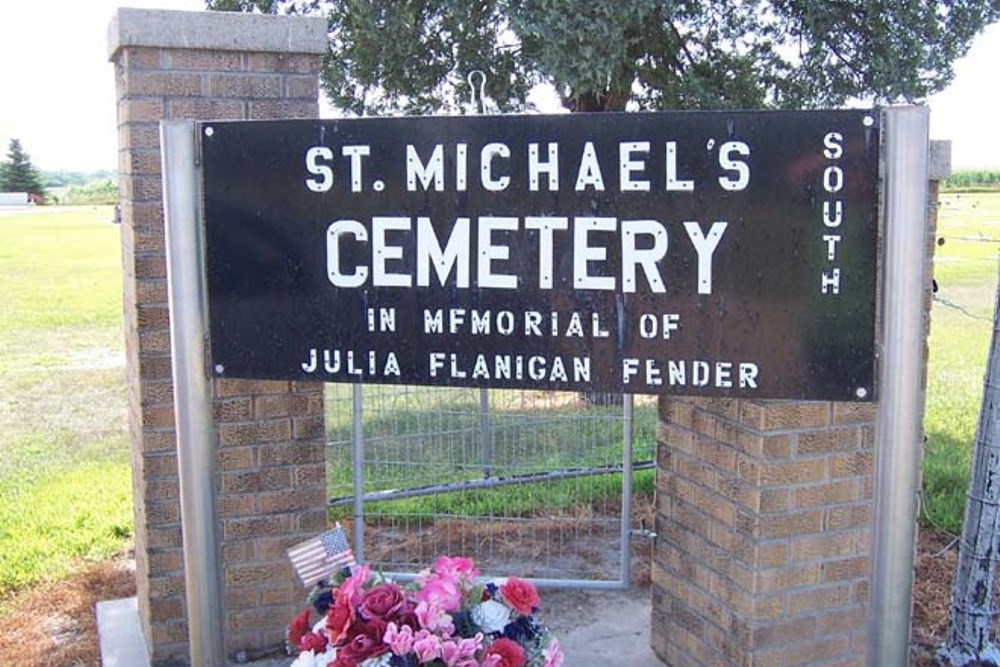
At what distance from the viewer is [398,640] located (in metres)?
2.12

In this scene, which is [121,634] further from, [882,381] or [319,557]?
[882,381]

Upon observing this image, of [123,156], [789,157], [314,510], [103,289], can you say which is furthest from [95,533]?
[103,289]

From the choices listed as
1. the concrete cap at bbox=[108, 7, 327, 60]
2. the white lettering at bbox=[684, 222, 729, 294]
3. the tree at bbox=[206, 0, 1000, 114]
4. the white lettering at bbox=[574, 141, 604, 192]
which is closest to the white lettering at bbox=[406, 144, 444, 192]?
the white lettering at bbox=[574, 141, 604, 192]

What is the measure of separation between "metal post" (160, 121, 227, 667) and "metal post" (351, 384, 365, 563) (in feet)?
6.74

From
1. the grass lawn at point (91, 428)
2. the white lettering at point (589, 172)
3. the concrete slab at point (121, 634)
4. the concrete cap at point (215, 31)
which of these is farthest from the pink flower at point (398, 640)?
the grass lawn at point (91, 428)

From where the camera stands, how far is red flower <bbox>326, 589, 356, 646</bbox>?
2.17m

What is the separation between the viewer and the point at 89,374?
1073cm

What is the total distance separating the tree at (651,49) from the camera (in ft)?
24.3

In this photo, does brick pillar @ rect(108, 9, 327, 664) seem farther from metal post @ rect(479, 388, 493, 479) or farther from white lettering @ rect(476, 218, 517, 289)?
white lettering @ rect(476, 218, 517, 289)

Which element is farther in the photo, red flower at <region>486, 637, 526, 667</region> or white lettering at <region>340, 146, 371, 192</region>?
red flower at <region>486, 637, 526, 667</region>

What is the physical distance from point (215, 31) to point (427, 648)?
208 centimetres

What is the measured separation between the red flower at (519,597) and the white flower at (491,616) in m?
0.02

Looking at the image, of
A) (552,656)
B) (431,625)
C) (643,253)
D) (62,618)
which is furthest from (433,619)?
(62,618)

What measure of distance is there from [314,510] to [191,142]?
1748 millimetres
